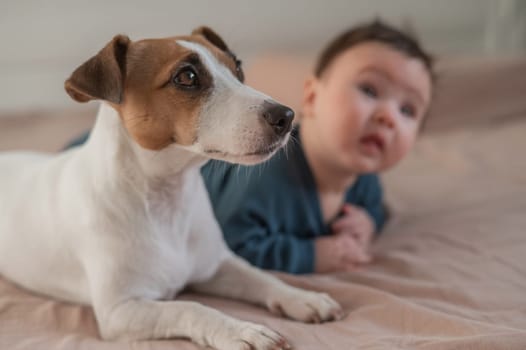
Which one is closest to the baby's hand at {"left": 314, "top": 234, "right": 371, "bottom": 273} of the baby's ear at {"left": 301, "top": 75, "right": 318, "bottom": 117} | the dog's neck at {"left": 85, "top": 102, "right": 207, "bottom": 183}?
the baby's ear at {"left": 301, "top": 75, "right": 318, "bottom": 117}

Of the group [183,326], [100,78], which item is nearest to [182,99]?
[100,78]

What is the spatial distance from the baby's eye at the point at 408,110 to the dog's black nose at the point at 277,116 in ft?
2.10

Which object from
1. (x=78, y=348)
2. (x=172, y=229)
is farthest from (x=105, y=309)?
(x=172, y=229)

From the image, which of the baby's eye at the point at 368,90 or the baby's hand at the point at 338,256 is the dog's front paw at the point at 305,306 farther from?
the baby's eye at the point at 368,90

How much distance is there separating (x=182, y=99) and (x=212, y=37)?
0.23m

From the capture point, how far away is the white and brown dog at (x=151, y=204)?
2.97ft

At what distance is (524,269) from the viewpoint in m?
1.19

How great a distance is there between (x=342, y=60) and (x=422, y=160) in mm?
779

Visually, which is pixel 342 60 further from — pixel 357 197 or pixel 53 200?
pixel 53 200

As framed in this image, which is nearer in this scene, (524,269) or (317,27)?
(524,269)

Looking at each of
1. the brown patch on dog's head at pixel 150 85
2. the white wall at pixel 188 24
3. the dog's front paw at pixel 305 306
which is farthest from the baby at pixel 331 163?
the white wall at pixel 188 24

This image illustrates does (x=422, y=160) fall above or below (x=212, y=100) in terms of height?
below

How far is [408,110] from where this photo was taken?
4.76 ft

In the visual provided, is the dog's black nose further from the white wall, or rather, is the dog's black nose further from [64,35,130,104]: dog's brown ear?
the white wall
